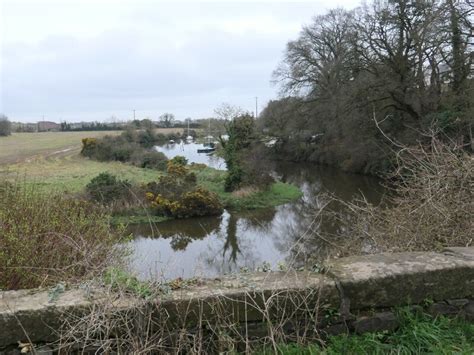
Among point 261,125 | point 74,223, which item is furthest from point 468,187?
point 261,125

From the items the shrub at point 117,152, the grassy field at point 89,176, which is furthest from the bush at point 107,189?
the shrub at point 117,152

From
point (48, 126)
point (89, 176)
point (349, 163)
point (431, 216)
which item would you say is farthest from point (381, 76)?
point (48, 126)

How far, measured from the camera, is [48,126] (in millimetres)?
93375

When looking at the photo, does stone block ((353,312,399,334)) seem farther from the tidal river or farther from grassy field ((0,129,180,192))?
grassy field ((0,129,180,192))

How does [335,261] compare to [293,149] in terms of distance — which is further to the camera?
[293,149]

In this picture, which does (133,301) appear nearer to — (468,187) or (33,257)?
(33,257)

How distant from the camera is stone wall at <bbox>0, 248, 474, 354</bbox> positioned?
8.27 feet

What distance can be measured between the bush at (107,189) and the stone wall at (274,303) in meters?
20.5

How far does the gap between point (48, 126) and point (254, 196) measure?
7970 cm

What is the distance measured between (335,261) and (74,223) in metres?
3.21

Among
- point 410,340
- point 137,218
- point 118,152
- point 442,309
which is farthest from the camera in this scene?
point 118,152

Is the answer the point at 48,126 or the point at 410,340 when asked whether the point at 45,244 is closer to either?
the point at 410,340

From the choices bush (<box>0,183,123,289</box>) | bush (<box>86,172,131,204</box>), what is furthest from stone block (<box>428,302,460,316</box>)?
bush (<box>86,172,131,204</box>)

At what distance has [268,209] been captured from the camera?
2498cm
